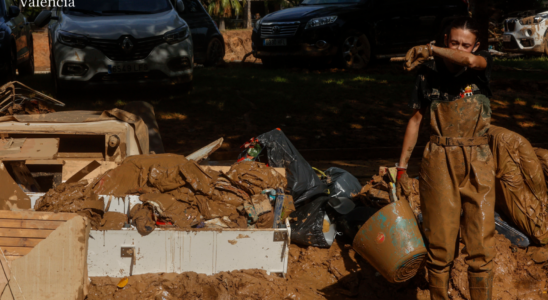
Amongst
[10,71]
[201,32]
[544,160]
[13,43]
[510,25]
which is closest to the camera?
[544,160]

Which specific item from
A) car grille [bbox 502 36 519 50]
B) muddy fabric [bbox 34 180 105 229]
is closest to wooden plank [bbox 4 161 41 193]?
muddy fabric [bbox 34 180 105 229]

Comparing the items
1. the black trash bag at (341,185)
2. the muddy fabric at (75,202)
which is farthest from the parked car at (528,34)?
the muddy fabric at (75,202)

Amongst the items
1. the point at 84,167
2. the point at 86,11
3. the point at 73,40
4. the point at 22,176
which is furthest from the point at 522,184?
the point at 86,11

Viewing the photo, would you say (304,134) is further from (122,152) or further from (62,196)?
(62,196)

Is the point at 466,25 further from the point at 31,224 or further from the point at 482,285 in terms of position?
the point at 31,224

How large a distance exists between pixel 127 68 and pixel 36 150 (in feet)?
11.7

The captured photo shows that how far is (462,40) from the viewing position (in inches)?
115

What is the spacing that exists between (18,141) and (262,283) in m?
2.59

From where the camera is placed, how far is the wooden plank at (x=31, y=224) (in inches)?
129

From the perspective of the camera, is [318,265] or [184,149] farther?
[184,149]

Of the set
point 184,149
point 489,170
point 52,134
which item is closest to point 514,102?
point 184,149

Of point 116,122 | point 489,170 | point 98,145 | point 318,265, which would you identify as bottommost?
point 318,265

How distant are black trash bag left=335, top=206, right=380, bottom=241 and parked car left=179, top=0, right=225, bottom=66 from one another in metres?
8.53

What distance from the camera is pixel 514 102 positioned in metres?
8.84
